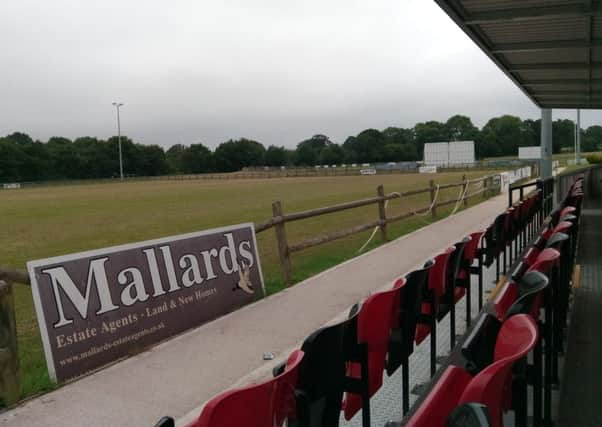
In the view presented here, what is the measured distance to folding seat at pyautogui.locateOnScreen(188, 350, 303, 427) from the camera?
1.60 meters

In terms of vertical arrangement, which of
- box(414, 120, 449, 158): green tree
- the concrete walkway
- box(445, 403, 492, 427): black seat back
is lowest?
the concrete walkway

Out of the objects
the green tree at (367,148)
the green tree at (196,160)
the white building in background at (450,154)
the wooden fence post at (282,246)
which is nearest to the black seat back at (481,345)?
the wooden fence post at (282,246)

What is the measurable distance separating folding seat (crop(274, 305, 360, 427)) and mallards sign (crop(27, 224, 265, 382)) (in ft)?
8.50

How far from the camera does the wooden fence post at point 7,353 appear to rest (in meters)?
3.80

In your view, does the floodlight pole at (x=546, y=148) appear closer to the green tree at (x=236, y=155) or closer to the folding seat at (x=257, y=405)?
the folding seat at (x=257, y=405)

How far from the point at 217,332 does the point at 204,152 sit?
12732cm

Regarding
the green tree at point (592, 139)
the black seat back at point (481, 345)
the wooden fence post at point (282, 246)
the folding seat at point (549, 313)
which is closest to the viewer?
the black seat back at point (481, 345)

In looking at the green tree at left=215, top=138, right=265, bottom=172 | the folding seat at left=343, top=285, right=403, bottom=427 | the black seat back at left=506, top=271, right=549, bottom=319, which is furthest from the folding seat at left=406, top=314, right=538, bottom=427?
the green tree at left=215, top=138, right=265, bottom=172

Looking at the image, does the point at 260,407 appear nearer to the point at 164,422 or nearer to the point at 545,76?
the point at 164,422

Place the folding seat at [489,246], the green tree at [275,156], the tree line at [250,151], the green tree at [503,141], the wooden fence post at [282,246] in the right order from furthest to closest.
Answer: the green tree at [275,156], the green tree at [503,141], the tree line at [250,151], the wooden fence post at [282,246], the folding seat at [489,246]

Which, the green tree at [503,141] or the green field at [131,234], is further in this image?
the green tree at [503,141]

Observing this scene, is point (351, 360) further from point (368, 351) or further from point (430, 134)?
point (430, 134)

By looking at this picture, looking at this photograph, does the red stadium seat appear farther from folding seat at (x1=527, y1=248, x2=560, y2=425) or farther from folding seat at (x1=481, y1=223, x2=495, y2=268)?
folding seat at (x1=481, y1=223, x2=495, y2=268)

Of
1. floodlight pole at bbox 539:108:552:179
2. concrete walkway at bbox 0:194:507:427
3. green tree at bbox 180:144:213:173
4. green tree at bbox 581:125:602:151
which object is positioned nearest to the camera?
concrete walkway at bbox 0:194:507:427
